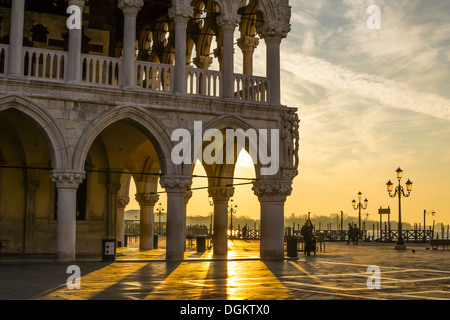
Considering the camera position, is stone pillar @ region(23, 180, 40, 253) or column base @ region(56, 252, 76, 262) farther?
stone pillar @ region(23, 180, 40, 253)

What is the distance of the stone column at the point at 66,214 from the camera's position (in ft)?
61.7

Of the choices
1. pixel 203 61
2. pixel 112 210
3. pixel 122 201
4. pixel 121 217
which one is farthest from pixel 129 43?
pixel 122 201

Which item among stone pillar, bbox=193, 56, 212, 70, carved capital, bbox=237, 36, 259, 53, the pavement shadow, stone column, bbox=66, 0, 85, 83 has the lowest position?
the pavement shadow

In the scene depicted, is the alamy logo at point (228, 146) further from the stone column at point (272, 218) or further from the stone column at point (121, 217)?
the stone column at point (121, 217)

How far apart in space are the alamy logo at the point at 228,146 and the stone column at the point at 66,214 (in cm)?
326

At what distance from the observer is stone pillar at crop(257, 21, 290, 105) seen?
73.1ft

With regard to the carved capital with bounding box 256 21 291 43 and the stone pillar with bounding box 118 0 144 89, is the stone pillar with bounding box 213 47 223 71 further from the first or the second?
the stone pillar with bounding box 118 0 144 89

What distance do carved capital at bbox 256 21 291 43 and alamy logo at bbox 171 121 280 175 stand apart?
3.26m

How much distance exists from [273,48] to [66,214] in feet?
29.5

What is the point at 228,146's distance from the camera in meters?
25.4

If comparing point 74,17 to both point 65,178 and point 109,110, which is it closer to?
point 109,110

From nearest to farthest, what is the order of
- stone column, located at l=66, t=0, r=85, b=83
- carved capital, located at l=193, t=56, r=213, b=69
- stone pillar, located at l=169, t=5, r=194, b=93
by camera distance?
stone column, located at l=66, t=0, r=85, b=83, stone pillar, located at l=169, t=5, r=194, b=93, carved capital, located at l=193, t=56, r=213, b=69

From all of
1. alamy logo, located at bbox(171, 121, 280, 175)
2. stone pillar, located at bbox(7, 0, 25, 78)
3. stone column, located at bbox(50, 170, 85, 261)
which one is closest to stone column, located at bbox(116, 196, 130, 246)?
alamy logo, located at bbox(171, 121, 280, 175)

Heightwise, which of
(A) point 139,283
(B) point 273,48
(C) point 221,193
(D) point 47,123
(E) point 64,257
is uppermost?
(B) point 273,48
